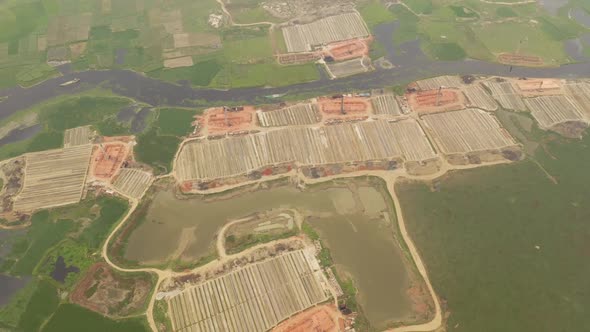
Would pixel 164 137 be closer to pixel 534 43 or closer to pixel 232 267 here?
pixel 232 267

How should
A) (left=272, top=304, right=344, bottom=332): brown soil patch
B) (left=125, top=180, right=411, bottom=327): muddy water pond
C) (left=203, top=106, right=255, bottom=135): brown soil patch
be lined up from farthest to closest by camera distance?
1. (left=203, top=106, right=255, bottom=135): brown soil patch
2. (left=125, top=180, right=411, bottom=327): muddy water pond
3. (left=272, top=304, right=344, bottom=332): brown soil patch

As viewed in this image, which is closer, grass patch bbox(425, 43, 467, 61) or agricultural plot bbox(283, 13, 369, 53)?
grass patch bbox(425, 43, 467, 61)

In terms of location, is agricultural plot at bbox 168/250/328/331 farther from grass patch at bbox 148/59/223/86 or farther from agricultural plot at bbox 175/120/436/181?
grass patch at bbox 148/59/223/86

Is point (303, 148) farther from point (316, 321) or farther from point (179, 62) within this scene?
point (179, 62)

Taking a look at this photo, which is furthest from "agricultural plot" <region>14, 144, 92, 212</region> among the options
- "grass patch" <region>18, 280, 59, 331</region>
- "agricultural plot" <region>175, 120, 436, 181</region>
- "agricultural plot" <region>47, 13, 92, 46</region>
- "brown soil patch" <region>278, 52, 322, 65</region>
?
"brown soil patch" <region>278, 52, 322, 65</region>

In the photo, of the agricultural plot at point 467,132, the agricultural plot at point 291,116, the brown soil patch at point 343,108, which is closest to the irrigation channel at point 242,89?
the brown soil patch at point 343,108

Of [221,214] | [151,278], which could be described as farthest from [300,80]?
[151,278]

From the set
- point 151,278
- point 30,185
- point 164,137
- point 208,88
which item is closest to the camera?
point 151,278

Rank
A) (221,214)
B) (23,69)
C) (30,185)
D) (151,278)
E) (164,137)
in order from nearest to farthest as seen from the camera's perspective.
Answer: (151,278), (221,214), (30,185), (164,137), (23,69)
